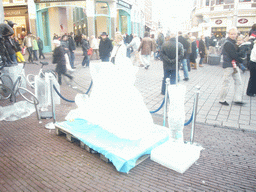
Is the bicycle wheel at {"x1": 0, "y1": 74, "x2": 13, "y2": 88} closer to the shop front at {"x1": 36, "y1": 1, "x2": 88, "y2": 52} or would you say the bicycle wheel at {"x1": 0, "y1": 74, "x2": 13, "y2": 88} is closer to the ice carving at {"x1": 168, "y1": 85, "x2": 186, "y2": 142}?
the ice carving at {"x1": 168, "y1": 85, "x2": 186, "y2": 142}

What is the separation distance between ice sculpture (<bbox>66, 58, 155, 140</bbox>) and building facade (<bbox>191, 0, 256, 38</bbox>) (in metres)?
29.8

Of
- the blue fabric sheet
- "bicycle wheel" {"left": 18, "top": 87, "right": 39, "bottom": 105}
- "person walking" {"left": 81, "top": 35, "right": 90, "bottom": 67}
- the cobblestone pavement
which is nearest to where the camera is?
the cobblestone pavement

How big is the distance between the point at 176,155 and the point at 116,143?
0.91 m

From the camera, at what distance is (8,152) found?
362 centimetres

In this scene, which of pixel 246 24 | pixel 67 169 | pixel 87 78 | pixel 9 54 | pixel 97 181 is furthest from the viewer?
pixel 246 24

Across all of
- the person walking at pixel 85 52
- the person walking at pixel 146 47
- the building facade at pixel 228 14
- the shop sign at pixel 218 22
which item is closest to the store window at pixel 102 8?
the person walking at pixel 85 52

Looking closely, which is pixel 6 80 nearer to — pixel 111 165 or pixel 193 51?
pixel 111 165

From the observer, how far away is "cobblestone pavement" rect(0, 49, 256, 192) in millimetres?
2793

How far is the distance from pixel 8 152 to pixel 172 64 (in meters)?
4.73

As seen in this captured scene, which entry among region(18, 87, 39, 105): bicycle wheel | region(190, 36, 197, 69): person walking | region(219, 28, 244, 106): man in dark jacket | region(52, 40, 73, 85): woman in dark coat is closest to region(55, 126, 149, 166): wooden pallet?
region(18, 87, 39, 105): bicycle wheel

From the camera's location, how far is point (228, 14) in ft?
112

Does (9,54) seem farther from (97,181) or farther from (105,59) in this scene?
(97,181)

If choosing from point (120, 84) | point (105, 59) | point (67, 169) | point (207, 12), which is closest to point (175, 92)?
point (120, 84)

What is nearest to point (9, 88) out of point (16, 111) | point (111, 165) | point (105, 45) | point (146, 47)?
point (16, 111)
